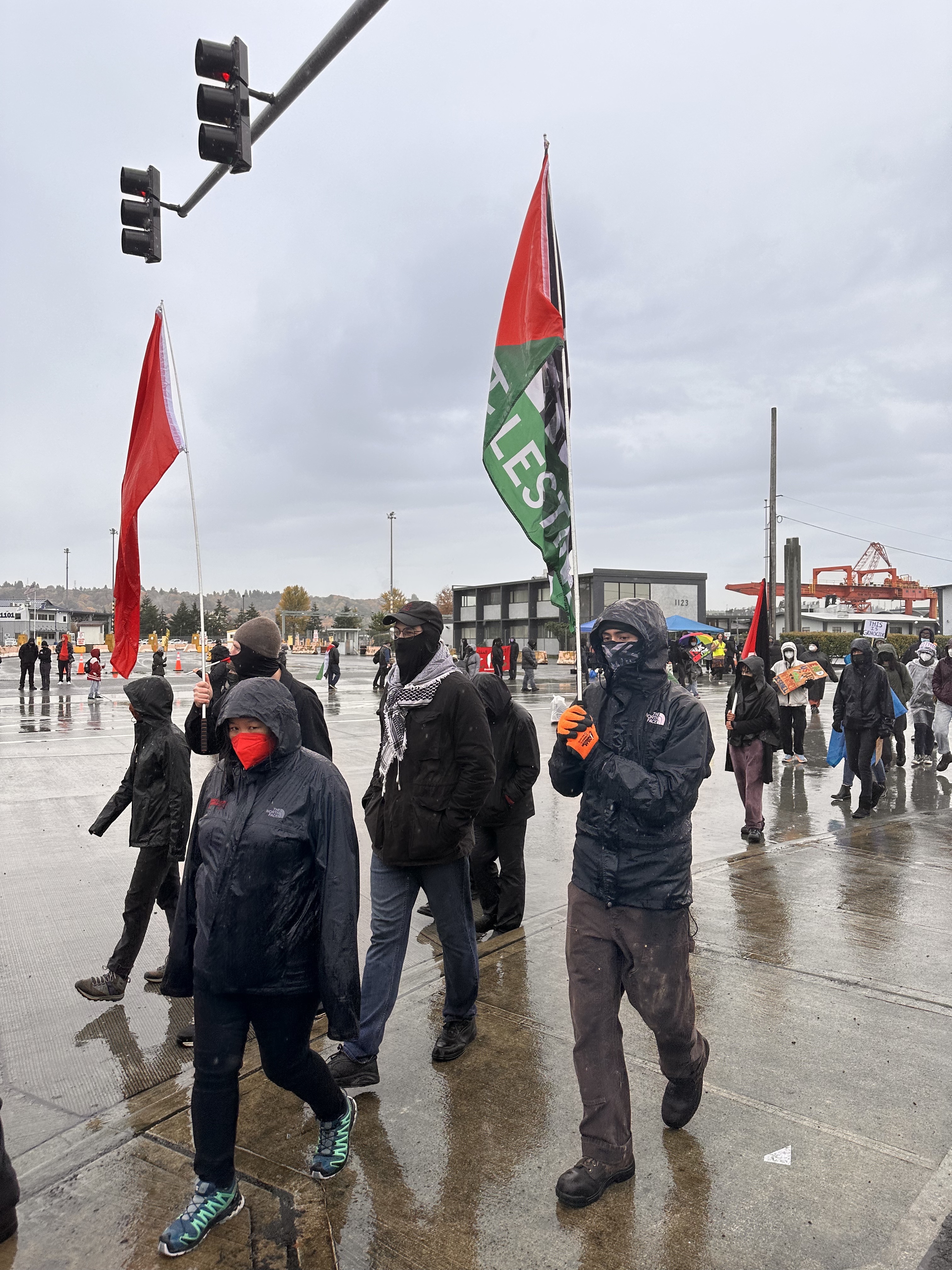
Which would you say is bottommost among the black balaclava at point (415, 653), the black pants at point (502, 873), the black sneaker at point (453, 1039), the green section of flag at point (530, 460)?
Answer: the black sneaker at point (453, 1039)

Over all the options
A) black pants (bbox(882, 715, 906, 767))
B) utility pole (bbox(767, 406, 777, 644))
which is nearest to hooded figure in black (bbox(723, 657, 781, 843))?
black pants (bbox(882, 715, 906, 767))

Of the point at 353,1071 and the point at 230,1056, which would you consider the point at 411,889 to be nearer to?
the point at 353,1071

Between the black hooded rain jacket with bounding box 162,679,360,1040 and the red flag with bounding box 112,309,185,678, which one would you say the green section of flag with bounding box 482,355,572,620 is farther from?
the red flag with bounding box 112,309,185,678

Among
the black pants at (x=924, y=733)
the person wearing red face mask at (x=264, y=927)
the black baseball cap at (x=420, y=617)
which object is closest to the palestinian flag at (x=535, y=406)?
the black baseball cap at (x=420, y=617)

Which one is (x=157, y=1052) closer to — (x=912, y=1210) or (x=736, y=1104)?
(x=736, y=1104)

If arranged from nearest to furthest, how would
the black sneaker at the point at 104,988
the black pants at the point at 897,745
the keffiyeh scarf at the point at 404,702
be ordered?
1. the keffiyeh scarf at the point at 404,702
2. the black sneaker at the point at 104,988
3. the black pants at the point at 897,745

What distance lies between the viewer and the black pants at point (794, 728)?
12484 millimetres

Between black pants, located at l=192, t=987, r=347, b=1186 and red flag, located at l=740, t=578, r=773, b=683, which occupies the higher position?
red flag, located at l=740, t=578, r=773, b=683

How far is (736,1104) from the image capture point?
134 inches

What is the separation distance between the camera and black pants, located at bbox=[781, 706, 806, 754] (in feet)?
41.0

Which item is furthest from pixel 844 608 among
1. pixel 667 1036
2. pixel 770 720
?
pixel 667 1036

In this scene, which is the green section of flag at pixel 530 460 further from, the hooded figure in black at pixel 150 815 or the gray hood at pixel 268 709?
the hooded figure in black at pixel 150 815

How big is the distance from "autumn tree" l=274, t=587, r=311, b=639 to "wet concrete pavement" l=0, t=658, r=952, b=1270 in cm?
11476

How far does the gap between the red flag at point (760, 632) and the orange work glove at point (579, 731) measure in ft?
22.0
